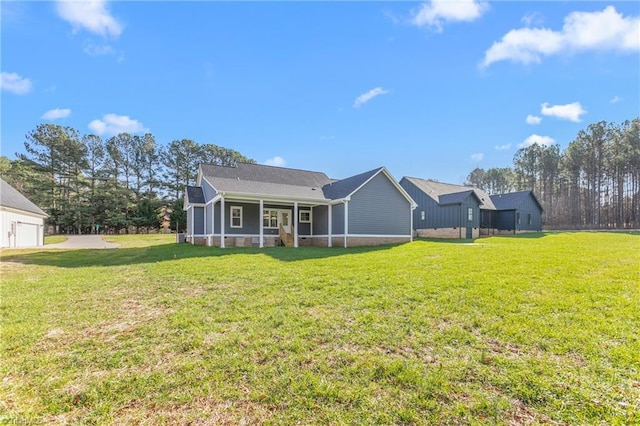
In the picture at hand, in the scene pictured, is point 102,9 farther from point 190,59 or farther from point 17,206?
point 17,206

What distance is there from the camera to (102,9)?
8586mm

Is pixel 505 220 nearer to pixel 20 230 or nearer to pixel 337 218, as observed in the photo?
pixel 337 218

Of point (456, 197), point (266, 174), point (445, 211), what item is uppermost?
point (266, 174)

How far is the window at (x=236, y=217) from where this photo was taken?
19172mm

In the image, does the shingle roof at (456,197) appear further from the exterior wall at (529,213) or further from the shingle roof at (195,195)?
the shingle roof at (195,195)

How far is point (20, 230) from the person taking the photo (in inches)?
888

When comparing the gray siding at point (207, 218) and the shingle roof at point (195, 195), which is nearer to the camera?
the gray siding at point (207, 218)

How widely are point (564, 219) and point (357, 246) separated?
1745 inches

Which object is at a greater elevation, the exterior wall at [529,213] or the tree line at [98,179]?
the tree line at [98,179]

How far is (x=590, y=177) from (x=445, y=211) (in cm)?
3313

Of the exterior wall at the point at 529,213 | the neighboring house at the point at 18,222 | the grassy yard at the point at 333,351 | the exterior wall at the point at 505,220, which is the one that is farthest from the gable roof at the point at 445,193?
the neighboring house at the point at 18,222

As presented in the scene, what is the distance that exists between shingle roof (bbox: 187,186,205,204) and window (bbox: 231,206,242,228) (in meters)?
3.29

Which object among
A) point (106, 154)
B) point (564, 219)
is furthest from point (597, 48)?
point (106, 154)

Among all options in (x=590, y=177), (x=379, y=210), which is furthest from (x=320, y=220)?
(x=590, y=177)
